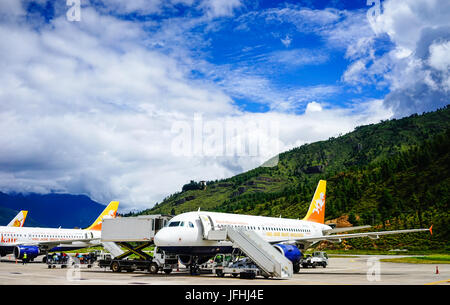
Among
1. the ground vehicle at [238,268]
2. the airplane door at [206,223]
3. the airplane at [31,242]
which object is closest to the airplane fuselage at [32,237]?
the airplane at [31,242]

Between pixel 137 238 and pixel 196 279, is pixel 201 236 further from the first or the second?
pixel 137 238

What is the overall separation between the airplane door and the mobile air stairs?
0.25m

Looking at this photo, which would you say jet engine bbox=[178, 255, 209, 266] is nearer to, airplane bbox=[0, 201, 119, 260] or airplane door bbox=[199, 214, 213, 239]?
airplane door bbox=[199, 214, 213, 239]

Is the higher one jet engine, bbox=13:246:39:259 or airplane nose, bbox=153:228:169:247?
airplane nose, bbox=153:228:169:247

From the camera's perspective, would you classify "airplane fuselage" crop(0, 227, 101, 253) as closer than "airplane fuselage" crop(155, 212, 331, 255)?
No

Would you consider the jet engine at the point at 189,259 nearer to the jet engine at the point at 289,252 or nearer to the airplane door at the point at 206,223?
the airplane door at the point at 206,223

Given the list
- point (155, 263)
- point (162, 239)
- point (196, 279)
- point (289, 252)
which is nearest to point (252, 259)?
point (196, 279)

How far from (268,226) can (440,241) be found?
65174 millimetres

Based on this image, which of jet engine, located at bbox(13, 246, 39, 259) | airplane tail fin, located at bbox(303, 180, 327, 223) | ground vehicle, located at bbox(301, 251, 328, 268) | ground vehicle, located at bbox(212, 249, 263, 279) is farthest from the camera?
airplane tail fin, located at bbox(303, 180, 327, 223)

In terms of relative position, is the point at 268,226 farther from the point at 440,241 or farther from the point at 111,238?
the point at 440,241

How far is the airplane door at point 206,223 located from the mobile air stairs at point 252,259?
0.25 meters

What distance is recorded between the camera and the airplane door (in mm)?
31514

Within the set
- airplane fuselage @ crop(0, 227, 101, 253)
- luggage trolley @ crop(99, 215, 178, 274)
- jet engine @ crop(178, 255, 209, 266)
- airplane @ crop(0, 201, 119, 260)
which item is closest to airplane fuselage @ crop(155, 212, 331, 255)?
jet engine @ crop(178, 255, 209, 266)
